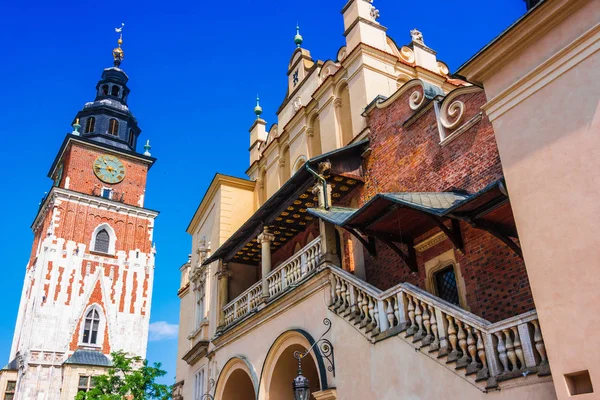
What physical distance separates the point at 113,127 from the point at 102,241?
13360mm

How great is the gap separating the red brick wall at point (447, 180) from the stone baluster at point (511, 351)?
239cm

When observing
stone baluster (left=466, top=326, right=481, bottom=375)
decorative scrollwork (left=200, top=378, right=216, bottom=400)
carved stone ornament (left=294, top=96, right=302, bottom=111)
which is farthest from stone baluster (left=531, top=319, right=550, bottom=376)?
carved stone ornament (left=294, top=96, right=302, bottom=111)

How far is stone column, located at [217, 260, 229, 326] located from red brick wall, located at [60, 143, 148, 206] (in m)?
36.7

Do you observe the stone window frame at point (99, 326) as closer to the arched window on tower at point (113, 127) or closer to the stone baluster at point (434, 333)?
the arched window on tower at point (113, 127)

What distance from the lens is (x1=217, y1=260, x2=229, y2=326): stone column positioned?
1969 cm

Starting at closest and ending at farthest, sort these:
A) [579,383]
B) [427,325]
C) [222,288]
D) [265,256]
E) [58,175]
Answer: [579,383]
[427,325]
[265,256]
[222,288]
[58,175]

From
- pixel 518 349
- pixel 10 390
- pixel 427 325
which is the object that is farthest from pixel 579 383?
pixel 10 390

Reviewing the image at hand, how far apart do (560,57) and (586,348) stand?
13.5 feet

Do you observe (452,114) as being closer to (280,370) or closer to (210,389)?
(280,370)

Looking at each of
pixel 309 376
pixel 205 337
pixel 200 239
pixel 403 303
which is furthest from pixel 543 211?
pixel 200 239

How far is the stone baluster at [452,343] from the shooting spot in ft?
28.2

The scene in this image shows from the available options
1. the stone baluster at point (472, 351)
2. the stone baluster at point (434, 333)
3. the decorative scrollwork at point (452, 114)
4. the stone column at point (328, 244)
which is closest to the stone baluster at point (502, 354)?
the stone baluster at point (472, 351)

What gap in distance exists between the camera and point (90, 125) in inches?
2296

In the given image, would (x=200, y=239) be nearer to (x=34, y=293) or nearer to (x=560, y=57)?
(x=560, y=57)
